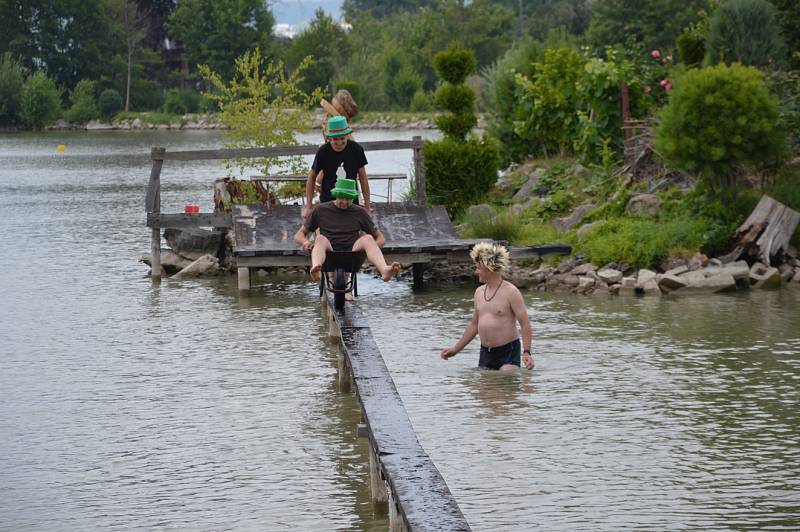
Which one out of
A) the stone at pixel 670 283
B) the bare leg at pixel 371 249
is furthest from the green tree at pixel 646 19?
the bare leg at pixel 371 249

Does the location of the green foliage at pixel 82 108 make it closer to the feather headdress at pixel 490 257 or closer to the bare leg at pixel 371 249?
the bare leg at pixel 371 249

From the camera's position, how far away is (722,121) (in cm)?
1758

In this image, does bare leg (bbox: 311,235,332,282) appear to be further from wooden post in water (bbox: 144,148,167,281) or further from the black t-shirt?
wooden post in water (bbox: 144,148,167,281)

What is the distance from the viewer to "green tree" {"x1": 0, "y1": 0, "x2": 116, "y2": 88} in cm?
11012

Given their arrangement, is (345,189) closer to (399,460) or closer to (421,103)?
(399,460)

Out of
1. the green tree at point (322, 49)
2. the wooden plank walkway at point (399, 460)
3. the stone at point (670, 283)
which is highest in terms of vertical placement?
the green tree at point (322, 49)

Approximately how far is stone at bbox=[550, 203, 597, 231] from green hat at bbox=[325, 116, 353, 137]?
22.7 feet

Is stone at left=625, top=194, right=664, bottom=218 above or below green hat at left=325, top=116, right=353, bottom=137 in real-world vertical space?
below

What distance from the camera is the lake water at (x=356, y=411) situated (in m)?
9.02

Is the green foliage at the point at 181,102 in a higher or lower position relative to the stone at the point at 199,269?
higher

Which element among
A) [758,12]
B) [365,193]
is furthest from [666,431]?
[758,12]

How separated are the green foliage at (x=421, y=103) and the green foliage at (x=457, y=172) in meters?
66.1

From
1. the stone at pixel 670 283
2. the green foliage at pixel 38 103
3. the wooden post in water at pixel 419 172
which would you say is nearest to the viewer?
the stone at pixel 670 283

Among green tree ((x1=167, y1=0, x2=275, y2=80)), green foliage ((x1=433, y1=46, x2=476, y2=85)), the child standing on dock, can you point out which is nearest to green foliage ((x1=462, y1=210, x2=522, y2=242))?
green foliage ((x1=433, y1=46, x2=476, y2=85))
